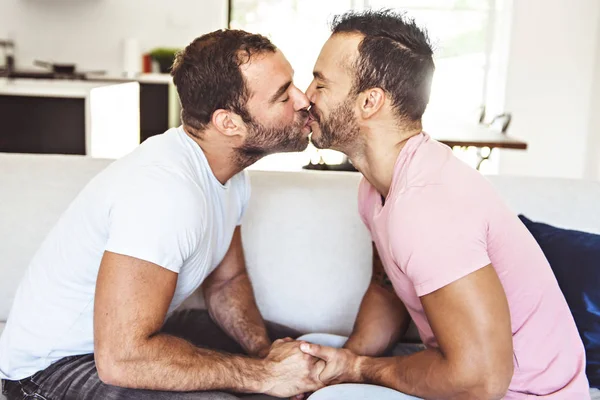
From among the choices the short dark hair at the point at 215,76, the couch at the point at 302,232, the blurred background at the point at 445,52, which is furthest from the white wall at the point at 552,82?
the short dark hair at the point at 215,76

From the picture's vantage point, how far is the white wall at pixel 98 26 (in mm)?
6383

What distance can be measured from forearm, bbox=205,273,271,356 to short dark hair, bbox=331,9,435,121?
0.67 meters

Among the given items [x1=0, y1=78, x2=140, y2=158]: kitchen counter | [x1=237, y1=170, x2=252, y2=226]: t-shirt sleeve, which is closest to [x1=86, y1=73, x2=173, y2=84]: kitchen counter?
[x1=0, y1=78, x2=140, y2=158]: kitchen counter

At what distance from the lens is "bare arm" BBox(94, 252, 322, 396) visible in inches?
51.7

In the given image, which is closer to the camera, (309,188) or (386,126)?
(386,126)

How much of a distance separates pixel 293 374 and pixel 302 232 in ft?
1.64

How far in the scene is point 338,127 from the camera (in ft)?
4.94

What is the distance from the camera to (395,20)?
147 cm

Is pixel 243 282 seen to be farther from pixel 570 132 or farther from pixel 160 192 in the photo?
pixel 570 132

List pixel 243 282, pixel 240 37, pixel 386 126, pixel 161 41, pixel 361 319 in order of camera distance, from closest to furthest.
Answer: pixel 386 126 < pixel 240 37 < pixel 361 319 < pixel 243 282 < pixel 161 41

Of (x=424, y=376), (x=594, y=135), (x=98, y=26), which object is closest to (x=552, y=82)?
(x=594, y=135)

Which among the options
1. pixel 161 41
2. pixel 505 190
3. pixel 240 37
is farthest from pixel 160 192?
pixel 161 41

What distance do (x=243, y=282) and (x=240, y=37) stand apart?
66 cm

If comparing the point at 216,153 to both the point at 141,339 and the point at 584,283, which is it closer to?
the point at 141,339
